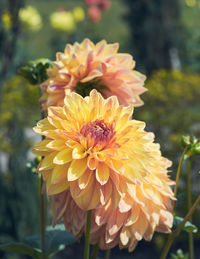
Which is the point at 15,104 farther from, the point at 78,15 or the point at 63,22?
the point at 78,15

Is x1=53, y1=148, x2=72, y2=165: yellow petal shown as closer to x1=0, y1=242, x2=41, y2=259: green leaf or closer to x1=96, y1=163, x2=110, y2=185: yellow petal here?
x1=96, y1=163, x2=110, y2=185: yellow petal

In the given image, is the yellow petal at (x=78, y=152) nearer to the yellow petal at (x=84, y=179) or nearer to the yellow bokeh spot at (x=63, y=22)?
the yellow petal at (x=84, y=179)

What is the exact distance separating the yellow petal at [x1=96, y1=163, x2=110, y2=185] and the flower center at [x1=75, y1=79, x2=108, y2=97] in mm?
197

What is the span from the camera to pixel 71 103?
0.36 meters

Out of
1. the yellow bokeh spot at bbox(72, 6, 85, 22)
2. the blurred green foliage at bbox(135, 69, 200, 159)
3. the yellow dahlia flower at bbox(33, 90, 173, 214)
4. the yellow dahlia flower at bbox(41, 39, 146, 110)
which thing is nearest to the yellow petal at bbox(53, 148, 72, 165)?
the yellow dahlia flower at bbox(33, 90, 173, 214)

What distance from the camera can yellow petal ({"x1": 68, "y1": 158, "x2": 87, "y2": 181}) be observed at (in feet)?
1.07

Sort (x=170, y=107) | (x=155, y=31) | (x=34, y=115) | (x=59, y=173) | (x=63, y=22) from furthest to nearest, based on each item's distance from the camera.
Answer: (x=155, y=31) → (x=63, y=22) → (x=34, y=115) → (x=170, y=107) → (x=59, y=173)

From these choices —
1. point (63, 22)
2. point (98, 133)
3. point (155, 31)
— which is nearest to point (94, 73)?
point (98, 133)

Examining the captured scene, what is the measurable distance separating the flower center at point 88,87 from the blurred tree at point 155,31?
4070 millimetres

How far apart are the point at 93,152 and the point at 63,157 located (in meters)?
0.03

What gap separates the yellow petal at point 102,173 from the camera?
33 cm

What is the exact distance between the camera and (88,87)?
1.77ft

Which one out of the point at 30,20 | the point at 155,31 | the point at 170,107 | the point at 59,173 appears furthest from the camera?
the point at 155,31

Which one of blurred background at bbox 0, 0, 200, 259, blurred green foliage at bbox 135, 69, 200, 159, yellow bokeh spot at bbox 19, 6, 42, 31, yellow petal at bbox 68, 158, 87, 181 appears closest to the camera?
yellow petal at bbox 68, 158, 87, 181
